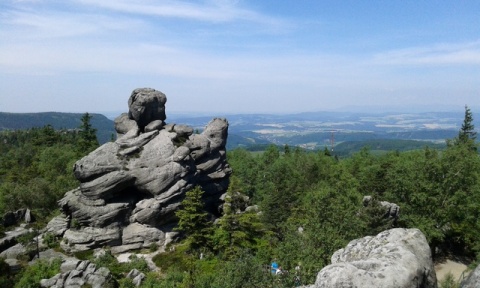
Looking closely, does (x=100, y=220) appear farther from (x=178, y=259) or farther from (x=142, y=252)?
(x=178, y=259)

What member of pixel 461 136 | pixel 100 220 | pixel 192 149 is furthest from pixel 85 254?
pixel 461 136

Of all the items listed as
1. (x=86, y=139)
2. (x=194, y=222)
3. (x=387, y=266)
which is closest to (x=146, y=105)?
(x=194, y=222)

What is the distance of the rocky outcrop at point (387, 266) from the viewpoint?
8414mm

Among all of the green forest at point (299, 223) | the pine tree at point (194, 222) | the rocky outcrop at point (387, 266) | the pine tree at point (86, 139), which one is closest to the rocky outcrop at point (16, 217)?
the green forest at point (299, 223)

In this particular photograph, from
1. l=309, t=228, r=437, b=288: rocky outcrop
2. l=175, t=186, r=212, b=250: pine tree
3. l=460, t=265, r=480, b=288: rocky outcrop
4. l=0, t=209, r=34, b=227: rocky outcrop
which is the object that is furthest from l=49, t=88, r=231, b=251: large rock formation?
l=460, t=265, r=480, b=288: rocky outcrop

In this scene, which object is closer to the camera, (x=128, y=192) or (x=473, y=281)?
(x=473, y=281)

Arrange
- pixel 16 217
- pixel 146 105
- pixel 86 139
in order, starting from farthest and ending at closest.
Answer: pixel 86 139 < pixel 146 105 < pixel 16 217

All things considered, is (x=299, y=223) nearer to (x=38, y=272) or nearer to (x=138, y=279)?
(x=138, y=279)

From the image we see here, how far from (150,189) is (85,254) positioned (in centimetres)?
976

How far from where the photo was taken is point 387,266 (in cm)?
879

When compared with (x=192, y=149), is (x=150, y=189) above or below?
below

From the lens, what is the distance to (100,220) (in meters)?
40.6

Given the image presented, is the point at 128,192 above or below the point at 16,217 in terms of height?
above

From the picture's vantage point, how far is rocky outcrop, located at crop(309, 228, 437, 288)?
27.6ft
